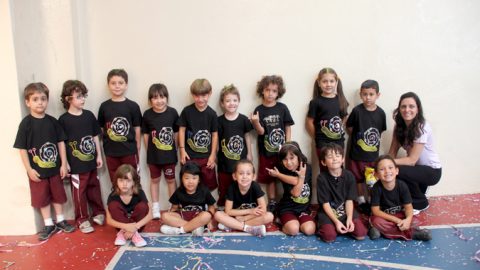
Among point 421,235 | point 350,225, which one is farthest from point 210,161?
point 421,235

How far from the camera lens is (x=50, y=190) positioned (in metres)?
3.24

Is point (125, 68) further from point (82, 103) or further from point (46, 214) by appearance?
point (46, 214)

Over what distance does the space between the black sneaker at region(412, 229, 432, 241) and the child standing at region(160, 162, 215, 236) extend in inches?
66.0

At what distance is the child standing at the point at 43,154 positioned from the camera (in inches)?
120

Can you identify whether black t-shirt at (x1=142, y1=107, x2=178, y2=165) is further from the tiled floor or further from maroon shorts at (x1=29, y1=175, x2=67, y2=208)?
maroon shorts at (x1=29, y1=175, x2=67, y2=208)

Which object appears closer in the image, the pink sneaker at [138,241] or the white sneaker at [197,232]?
the pink sneaker at [138,241]

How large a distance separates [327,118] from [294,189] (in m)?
0.77

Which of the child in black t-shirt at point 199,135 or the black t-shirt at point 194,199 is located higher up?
the child in black t-shirt at point 199,135

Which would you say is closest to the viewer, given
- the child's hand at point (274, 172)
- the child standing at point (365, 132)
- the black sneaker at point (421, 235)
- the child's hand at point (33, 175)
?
the black sneaker at point (421, 235)

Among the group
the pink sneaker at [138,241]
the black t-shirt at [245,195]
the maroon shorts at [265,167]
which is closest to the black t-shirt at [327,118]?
the maroon shorts at [265,167]

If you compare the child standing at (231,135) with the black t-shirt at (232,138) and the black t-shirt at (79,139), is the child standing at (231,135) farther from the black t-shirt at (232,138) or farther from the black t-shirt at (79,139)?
the black t-shirt at (79,139)

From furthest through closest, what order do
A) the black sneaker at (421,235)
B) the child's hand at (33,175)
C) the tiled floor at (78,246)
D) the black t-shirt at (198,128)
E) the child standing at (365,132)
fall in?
the child standing at (365,132)
the black t-shirt at (198,128)
the child's hand at (33,175)
the black sneaker at (421,235)
the tiled floor at (78,246)

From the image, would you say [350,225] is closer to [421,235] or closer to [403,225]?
[403,225]

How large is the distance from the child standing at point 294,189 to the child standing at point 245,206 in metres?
0.19
